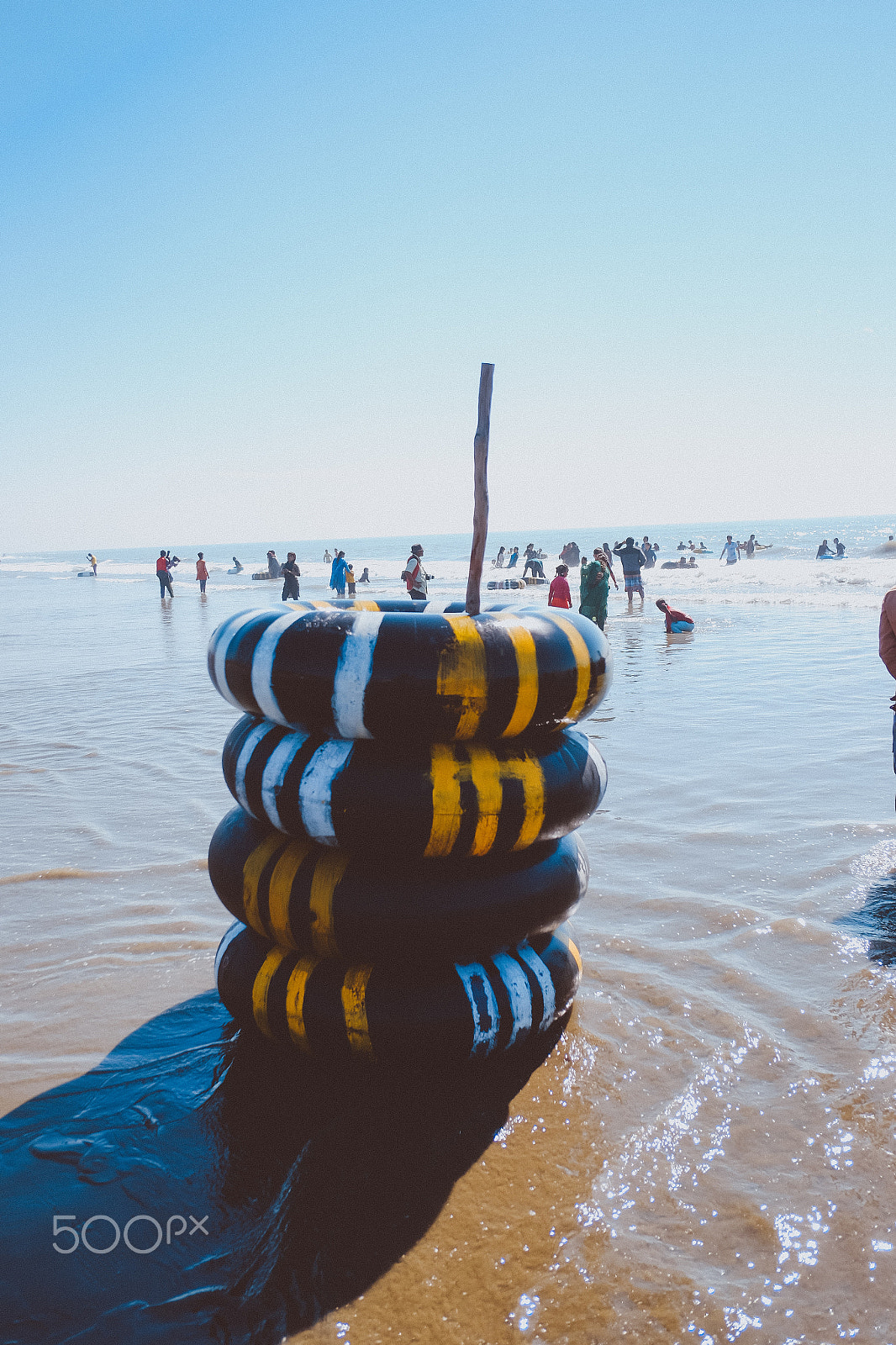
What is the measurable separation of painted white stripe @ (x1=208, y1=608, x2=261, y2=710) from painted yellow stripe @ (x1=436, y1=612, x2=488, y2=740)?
2.73 feet

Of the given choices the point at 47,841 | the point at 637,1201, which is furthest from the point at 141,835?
the point at 637,1201

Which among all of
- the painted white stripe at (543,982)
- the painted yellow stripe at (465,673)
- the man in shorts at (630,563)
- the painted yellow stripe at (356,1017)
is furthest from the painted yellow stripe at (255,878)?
the man in shorts at (630,563)

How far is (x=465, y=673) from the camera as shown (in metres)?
2.84

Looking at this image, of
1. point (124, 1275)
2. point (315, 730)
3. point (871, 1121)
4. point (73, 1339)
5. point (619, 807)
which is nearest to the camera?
point (73, 1339)

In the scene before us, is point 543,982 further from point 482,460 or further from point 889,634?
point 889,634

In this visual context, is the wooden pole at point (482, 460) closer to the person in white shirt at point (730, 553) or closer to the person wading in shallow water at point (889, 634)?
the person wading in shallow water at point (889, 634)

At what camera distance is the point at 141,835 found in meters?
5.67

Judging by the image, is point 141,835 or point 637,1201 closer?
point 637,1201

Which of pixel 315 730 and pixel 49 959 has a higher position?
pixel 315 730

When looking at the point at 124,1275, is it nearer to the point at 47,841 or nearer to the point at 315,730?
the point at 315,730

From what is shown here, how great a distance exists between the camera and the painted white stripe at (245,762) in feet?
10.3

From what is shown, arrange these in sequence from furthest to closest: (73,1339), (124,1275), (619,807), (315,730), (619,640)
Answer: (619,640), (619,807), (315,730), (124,1275), (73,1339)

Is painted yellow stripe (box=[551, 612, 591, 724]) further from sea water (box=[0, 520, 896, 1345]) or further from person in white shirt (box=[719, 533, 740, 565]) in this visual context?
person in white shirt (box=[719, 533, 740, 565])

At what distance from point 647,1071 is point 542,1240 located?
892 mm
